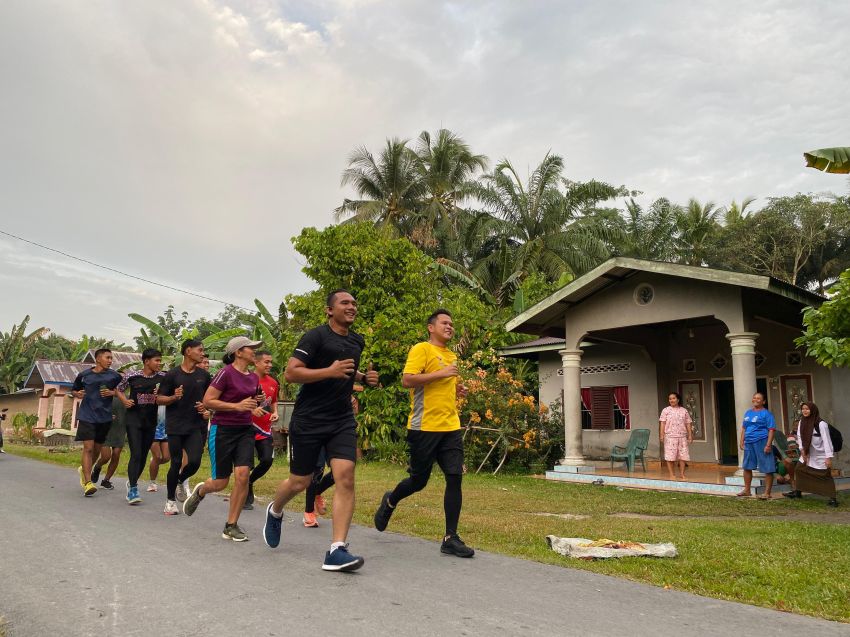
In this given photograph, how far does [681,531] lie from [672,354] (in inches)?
414

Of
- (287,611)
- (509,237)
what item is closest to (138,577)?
(287,611)

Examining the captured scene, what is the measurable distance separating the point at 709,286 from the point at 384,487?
672 centimetres

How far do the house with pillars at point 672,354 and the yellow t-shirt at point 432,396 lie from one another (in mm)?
7775

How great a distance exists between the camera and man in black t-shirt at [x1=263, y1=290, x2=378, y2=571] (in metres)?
4.84

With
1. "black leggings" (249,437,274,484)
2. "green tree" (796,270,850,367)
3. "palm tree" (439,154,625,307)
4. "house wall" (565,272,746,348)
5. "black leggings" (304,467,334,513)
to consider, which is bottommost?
"black leggings" (304,467,334,513)

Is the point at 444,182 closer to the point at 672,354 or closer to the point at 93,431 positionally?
the point at 672,354

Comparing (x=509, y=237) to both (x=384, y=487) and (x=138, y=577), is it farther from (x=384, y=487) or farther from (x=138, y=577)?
(x=138, y=577)

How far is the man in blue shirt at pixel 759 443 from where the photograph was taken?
11.0 m

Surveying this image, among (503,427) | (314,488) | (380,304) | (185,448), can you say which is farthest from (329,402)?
(380,304)

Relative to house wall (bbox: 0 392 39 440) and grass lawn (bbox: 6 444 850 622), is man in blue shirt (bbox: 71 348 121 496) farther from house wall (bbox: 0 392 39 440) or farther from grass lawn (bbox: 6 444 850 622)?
house wall (bbox: 0 392 39 440)

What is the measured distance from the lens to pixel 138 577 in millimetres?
4586

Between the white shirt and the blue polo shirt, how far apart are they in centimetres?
61

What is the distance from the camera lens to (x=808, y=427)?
10.8 metres

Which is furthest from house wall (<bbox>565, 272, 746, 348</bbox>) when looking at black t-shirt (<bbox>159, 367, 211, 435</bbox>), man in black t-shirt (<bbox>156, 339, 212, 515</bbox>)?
black t-shirt (<bbox>159, 367, 211, 435</bbox>)
